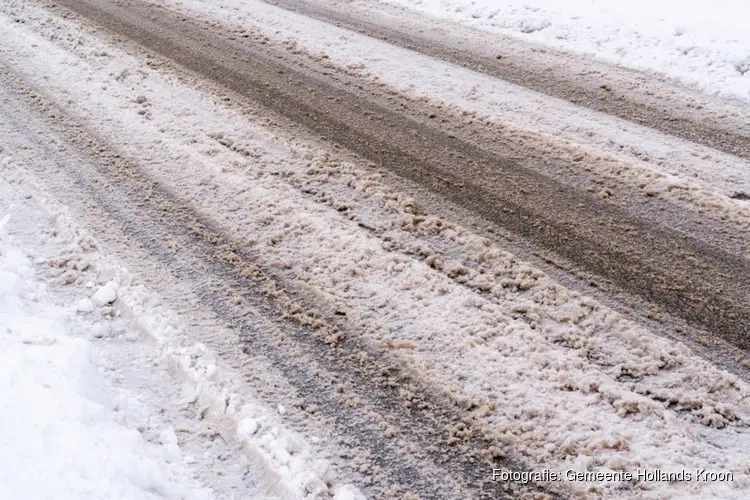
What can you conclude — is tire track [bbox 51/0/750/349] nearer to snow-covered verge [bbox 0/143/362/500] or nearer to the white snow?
snow-covered verge [bbox 0/143/362/500]

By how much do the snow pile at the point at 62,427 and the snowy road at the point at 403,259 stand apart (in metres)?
0.09

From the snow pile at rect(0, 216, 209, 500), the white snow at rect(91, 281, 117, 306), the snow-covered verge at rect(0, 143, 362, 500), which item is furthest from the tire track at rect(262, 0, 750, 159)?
the snow pile at rect(0, 216, 209, 500)

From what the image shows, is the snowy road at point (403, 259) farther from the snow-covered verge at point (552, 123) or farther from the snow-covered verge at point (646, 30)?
the snow-covered verge at point (646, 30)

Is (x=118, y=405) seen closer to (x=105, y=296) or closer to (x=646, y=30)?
(x=105, y=296)

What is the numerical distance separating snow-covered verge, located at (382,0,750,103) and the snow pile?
5.60 m

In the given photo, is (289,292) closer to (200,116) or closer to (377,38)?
(200,116)

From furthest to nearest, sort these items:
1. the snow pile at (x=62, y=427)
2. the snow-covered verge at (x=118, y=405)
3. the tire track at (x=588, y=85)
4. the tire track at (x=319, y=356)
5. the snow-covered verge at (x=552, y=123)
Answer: the tire track at (x=588, y=85)
the snow-covered verge at (x=552, y=123)
the tire track at (x=319, y=356)
the snow-covered verge at (x=118, y=405)
the snow pile at (x=62, y=427)

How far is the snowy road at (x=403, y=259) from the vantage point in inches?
114

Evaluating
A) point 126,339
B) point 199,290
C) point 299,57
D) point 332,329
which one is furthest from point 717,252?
point 299,57

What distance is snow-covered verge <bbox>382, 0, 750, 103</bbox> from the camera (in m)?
6.38

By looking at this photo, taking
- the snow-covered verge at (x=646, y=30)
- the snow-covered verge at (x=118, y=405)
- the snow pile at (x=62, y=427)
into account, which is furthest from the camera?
the snow-covered verge at (x=646, y=30)

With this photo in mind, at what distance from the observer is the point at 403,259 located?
400 centimetres

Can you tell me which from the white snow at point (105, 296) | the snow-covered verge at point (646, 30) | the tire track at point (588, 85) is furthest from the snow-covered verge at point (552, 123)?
the white snow at point (105, 296)

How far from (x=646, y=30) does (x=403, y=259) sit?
484cm
